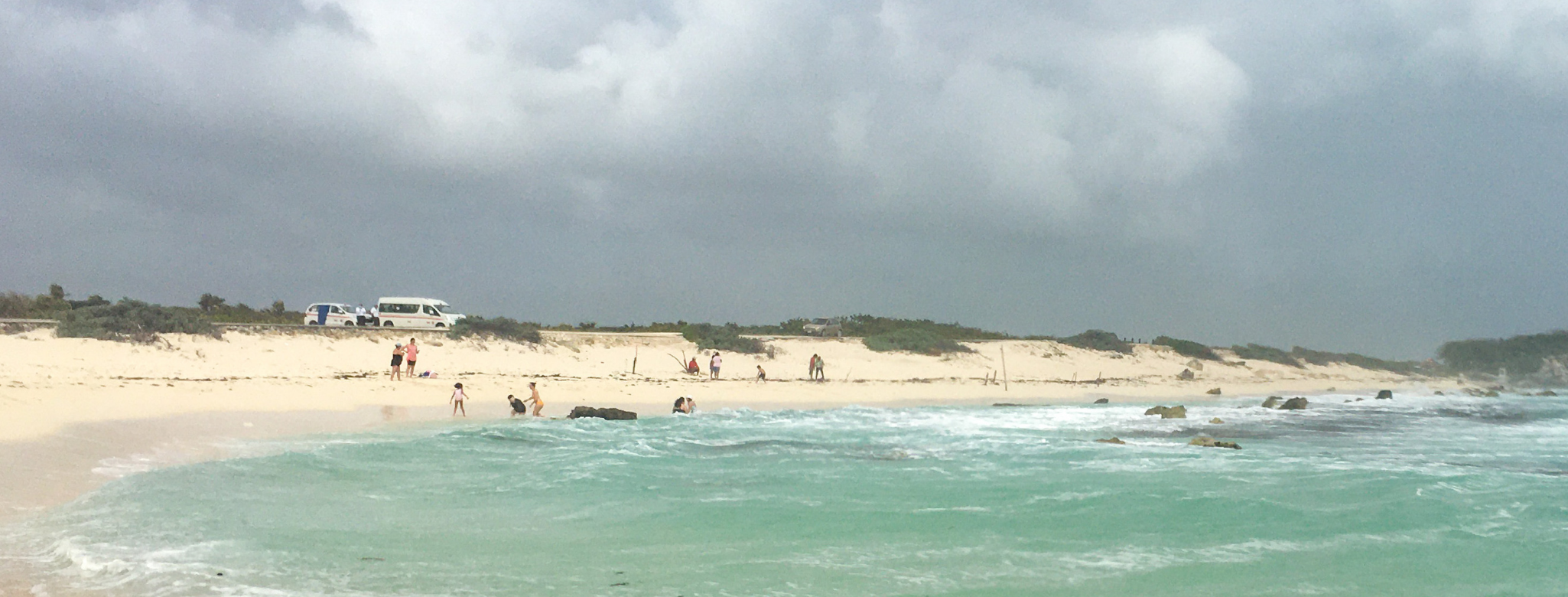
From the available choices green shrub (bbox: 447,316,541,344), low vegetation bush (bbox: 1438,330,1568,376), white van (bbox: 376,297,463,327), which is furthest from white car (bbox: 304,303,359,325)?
low vegetation bush (bbox: 1438,330,1568,376)

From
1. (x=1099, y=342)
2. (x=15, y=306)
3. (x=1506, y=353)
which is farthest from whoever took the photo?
(x=1506, y=353)

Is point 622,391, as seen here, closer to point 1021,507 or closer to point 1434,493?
point 1021,507

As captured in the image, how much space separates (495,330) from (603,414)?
691 inches

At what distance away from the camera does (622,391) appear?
104ft

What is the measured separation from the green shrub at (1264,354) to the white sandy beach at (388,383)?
8.68m

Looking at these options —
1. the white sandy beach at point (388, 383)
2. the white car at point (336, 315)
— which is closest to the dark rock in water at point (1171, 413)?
the white sandy beach at point (388, 383)

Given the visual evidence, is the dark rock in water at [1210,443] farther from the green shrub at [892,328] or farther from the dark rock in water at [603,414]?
the green shrub at [892,328]

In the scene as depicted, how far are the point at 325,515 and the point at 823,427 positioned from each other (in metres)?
14.3

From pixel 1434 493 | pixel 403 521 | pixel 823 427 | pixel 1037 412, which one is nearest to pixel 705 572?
pixel 403 521

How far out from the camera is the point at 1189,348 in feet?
207

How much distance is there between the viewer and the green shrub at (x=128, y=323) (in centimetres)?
2977

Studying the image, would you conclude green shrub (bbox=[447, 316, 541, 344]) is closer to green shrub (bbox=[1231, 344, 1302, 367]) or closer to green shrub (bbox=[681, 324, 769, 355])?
green shrub (bbox=[681, 324, 769, 355])

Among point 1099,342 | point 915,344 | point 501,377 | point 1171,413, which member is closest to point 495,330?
point 501,377

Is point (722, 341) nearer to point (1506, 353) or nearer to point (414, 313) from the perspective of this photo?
point (414, 313)
